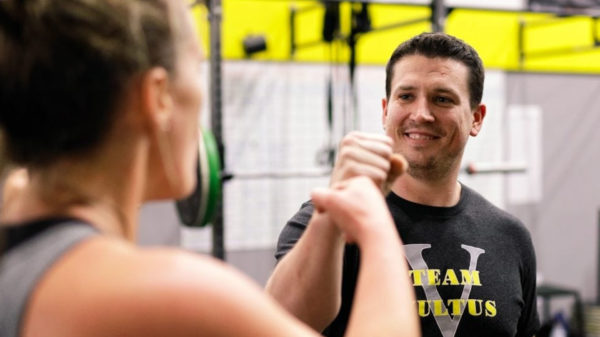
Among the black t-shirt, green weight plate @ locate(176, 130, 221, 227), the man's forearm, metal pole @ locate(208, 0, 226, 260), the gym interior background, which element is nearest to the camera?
the man's forearm

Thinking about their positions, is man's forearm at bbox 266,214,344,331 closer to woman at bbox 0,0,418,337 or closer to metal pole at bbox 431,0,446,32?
woman at bbox 0,0,418,337

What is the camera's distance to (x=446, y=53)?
1697mm

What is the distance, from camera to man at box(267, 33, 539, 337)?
1486mm

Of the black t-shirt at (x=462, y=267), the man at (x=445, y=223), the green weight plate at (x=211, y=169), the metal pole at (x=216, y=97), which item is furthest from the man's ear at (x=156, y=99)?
the metal pole at (x=216, y=97)

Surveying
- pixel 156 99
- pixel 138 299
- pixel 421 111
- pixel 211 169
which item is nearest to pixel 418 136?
pixel 421 111

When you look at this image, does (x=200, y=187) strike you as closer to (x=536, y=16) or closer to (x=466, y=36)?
(x=466, y=36)

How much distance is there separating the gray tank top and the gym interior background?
232 cm

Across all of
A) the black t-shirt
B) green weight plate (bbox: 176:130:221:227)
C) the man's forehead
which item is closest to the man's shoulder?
the black t-shirt

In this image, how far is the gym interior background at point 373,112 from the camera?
356 centimetres

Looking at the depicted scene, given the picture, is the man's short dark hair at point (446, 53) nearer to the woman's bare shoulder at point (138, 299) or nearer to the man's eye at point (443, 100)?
the man's eye at point (443, 100)

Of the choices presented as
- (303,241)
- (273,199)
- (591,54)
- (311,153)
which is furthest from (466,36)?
(303,241)

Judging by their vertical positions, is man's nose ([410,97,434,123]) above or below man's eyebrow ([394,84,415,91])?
below

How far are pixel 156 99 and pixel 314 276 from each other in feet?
1.80

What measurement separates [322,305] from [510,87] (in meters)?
3.41
